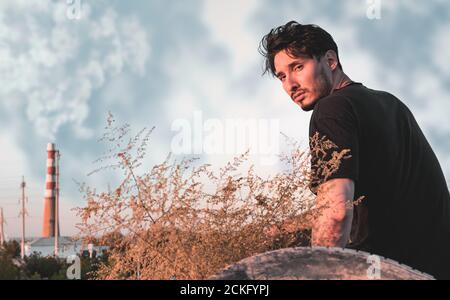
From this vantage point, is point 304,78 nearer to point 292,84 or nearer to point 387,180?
point 292,84

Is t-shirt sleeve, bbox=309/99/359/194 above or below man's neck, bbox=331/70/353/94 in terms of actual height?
below

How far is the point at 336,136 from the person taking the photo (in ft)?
7.16

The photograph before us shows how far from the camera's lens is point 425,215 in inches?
99.3

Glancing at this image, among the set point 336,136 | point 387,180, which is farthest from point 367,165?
point 336,136

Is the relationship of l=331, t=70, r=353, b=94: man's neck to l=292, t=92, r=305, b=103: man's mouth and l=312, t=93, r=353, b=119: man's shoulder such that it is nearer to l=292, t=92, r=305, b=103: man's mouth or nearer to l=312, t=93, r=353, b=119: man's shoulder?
l=292, t=92, r=305, b=103: man's mouth

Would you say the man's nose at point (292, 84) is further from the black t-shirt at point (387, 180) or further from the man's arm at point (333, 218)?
the man's arm at point (333, 218)

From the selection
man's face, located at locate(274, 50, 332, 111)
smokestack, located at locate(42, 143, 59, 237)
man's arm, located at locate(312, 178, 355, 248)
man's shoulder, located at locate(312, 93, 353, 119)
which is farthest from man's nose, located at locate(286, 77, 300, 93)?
smokestack, located at locate(42, 143, 59, 237)

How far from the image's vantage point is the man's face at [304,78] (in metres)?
2.68

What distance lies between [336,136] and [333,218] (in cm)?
35

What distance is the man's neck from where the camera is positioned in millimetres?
2770

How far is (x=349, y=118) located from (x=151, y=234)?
89cm
